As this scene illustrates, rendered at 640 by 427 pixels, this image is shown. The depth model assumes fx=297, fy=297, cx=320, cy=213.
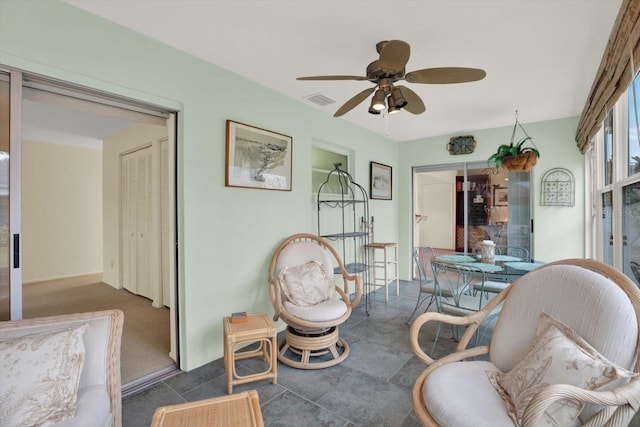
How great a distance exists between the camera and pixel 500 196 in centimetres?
466

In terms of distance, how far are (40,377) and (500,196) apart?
5.35m

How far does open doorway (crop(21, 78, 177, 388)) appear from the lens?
272cm

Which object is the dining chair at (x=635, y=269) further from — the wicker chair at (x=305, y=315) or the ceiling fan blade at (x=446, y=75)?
the wicker chair at (x=305, y=315)

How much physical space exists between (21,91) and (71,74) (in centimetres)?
27

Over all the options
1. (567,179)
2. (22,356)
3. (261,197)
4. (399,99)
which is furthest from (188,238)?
(567,179)

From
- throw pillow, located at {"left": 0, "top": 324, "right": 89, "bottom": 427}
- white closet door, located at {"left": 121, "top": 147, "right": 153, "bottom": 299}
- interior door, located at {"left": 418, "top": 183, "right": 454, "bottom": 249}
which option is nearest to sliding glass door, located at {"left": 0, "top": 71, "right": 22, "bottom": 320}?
throw pillow, located at {"left": 0, "top": 324, "right": 89, "bottom": 427}

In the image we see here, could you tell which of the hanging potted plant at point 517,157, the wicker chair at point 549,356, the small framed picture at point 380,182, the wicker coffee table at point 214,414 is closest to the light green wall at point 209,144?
the small framed picture at point 380,182

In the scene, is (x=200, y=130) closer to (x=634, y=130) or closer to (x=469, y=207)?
(x=634, y=130)

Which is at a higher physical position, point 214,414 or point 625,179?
point 625,179

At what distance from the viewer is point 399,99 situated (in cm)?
214

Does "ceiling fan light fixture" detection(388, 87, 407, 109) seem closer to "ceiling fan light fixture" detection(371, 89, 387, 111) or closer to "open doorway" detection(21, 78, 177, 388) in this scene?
"ceiling fan light fixture" detection(371, 89, 387, 111)

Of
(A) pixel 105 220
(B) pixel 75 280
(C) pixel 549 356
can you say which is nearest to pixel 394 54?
(C) pixel 549 356

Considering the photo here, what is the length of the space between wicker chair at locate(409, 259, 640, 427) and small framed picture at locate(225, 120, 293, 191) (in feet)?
6.49

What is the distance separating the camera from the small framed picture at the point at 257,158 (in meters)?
2.70
